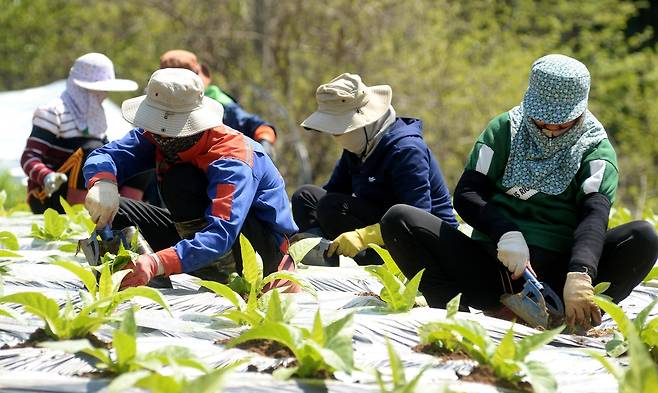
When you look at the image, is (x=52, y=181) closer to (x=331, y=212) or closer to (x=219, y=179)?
(x=331, y=212)

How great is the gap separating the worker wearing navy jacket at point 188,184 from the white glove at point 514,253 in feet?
2.74

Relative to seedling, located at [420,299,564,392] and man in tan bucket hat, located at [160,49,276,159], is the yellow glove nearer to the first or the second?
seedling, located at [420,299,564,392]

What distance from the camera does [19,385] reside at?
2.44 m

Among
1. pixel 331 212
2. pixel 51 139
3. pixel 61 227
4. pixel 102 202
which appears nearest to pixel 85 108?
pixel 51 139

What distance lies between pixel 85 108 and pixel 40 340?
340 centimetres

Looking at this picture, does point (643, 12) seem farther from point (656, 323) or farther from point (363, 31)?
point (656, 323)

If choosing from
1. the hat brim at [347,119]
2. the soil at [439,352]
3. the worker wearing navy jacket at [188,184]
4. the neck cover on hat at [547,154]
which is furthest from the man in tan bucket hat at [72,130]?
the soil at [439,352]

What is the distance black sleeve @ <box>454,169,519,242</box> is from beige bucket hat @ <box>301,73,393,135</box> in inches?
38.5

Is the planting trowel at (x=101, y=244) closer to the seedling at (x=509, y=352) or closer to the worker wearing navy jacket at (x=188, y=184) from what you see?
the worker wearing navy jacket at (x=188, y=184)

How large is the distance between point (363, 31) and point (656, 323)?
925 cm

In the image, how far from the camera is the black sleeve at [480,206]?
11.1ft

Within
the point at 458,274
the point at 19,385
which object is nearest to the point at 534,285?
the point at 458,274

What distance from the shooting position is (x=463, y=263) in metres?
3.52

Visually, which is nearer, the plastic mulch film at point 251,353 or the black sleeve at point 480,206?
the plastic mulch film at point 251,353
